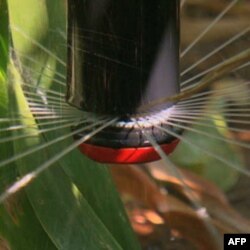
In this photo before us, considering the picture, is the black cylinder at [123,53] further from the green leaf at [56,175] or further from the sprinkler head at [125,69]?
the green leaf at [56,175]

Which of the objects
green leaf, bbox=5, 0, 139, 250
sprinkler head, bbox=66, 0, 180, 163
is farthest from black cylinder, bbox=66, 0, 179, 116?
green leaf, bbox=5, 0, 139, 250

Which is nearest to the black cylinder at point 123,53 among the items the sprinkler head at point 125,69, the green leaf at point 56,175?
the sprinkler head at point 125,69

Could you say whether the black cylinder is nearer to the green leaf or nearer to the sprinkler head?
the sprinkler head

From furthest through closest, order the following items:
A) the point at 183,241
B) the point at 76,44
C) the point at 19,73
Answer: the point at 183,241 → the point at 19,73 → the point at 76,44

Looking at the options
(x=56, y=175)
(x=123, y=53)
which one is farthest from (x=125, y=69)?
(x=56, y=175)

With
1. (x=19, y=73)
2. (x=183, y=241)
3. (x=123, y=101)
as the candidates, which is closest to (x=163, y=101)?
(x=123, y=101)

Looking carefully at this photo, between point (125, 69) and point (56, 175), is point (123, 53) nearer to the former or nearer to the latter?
point (125, 69)

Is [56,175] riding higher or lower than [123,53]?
lower

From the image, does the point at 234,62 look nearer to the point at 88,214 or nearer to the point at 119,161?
the point at 119,161
